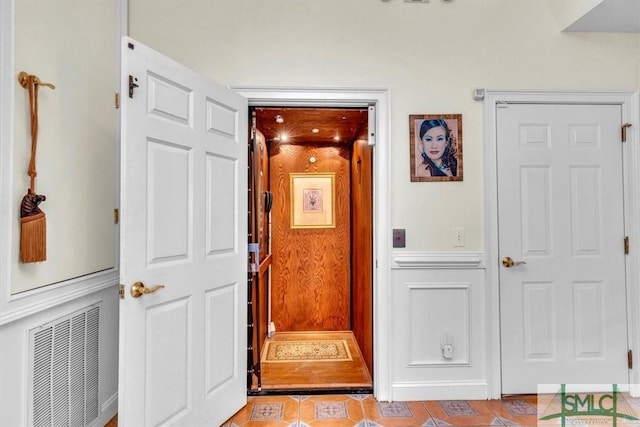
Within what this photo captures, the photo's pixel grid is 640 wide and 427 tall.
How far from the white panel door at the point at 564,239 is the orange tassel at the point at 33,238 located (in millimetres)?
2477

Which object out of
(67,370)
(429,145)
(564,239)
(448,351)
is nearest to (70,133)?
(67,370)

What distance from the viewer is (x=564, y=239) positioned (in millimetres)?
2246

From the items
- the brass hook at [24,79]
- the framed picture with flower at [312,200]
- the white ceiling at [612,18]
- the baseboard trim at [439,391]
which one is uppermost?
the white ceiling at [612,18]

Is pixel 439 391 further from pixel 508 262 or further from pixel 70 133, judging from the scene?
pixel 70 133

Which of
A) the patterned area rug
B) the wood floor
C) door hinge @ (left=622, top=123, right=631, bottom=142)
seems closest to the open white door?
the wood floor

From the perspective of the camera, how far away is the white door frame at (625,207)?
221 centimetres

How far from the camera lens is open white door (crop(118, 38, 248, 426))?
1498 mm

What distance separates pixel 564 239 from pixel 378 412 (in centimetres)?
165

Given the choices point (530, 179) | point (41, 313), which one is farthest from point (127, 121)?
point (530, 179)

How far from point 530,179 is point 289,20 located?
1905 mm

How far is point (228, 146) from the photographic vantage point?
2016mm

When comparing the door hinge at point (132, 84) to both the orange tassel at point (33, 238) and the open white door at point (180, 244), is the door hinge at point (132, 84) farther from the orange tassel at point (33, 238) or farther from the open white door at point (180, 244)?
the orange tassel at point (33, 238)

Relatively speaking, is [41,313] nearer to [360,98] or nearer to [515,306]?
[360,98]

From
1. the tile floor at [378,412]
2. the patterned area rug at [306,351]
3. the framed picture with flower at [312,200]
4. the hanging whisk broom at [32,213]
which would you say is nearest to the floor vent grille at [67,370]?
the hanging whisk broom at [32,213]
